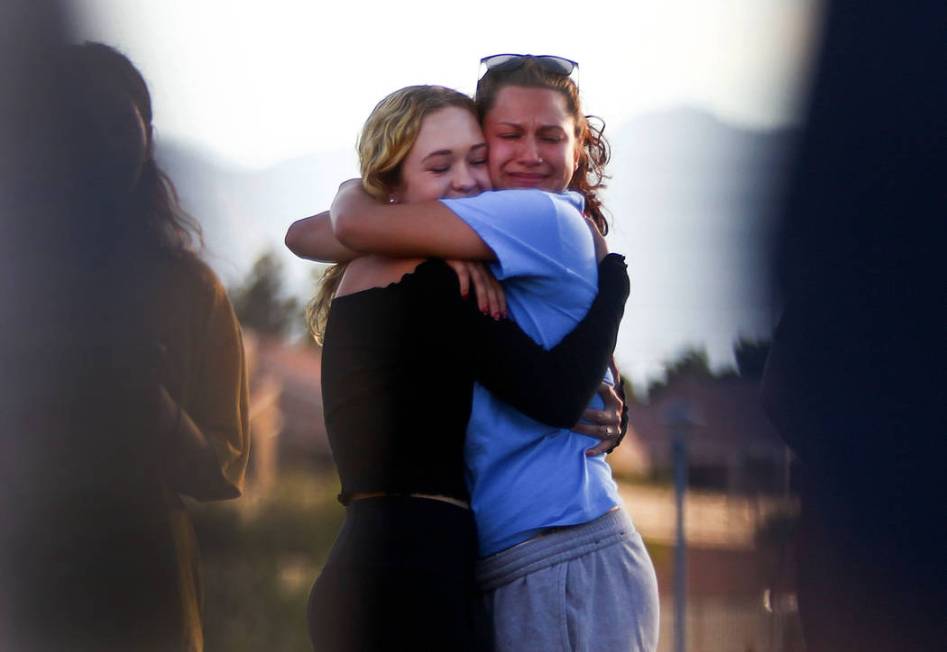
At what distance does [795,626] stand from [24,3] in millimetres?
1511

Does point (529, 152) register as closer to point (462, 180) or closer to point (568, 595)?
point (462, 180)

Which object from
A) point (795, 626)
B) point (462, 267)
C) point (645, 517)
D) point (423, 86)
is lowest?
point (795, 626)

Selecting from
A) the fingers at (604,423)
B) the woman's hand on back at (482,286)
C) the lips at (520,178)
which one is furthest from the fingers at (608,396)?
the lips at (520,178)

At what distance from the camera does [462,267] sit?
1.78 meters

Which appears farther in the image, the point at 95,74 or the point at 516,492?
the point at 95,74

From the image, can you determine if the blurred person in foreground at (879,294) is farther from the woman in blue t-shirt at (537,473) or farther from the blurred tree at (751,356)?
the woman in blue t-shirt at (537,473)

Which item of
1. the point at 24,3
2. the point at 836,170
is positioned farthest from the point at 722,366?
the point at 24,3

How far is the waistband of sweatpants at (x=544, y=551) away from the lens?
1760mm

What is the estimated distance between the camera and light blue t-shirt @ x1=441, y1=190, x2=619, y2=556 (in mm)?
1771

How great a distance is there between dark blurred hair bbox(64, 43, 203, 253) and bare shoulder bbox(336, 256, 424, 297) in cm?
30

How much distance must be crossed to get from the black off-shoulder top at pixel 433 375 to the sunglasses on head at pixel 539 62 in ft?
1.18

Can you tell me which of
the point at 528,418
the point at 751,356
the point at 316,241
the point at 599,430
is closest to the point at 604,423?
the point at 599,430

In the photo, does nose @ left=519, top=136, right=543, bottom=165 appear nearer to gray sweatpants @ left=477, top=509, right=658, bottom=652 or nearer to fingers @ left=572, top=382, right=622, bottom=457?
fingers @ left=572, top=382, right=622, bottom=457

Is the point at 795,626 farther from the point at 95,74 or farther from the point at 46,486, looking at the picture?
the point at 95,74
